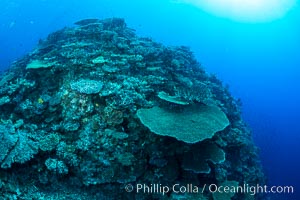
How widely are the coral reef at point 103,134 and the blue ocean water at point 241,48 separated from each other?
23478mm

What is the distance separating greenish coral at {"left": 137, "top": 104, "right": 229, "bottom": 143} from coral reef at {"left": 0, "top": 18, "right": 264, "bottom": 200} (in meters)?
0.02

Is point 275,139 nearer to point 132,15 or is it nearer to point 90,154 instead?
point 90,154

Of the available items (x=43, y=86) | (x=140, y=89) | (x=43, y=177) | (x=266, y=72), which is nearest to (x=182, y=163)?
(x=140, y=89)

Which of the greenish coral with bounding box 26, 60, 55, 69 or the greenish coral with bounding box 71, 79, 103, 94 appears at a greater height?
the greenish coral with bounding box 26, 60, 55, 69

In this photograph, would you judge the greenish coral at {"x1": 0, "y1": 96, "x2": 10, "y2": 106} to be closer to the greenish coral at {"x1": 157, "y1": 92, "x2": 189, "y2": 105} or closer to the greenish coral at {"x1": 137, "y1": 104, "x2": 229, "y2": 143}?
the greenish coral at {"x1": 137, "y1": 104, "x2": 229, "y2": 143}

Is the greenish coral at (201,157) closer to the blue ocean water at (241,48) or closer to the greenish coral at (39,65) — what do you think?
the greenish coral at (39,65)

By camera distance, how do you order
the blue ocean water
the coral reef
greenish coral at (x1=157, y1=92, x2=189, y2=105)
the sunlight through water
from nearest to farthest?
the coral reef → greenish coral at (x1=157, y1=92, x2=189, y2=105) → the blue ocean water → the sunlight through water

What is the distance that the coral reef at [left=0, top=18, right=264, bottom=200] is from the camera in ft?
20.9

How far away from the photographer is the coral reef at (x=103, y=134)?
20.9 ft

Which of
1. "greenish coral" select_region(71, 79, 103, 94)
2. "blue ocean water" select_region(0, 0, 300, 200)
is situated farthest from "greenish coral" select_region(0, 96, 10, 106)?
"blue ocean water" select_region(0, 0, 300, 200)

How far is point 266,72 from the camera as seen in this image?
6512 centimetres

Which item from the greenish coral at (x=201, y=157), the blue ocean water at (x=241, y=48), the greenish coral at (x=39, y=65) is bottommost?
the greenish coral at (x=201, y=157)

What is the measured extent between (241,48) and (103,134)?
73.7m

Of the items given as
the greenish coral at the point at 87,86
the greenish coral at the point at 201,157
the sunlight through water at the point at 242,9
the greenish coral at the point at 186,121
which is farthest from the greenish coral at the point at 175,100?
the sunlight through water at the point at 242,9
